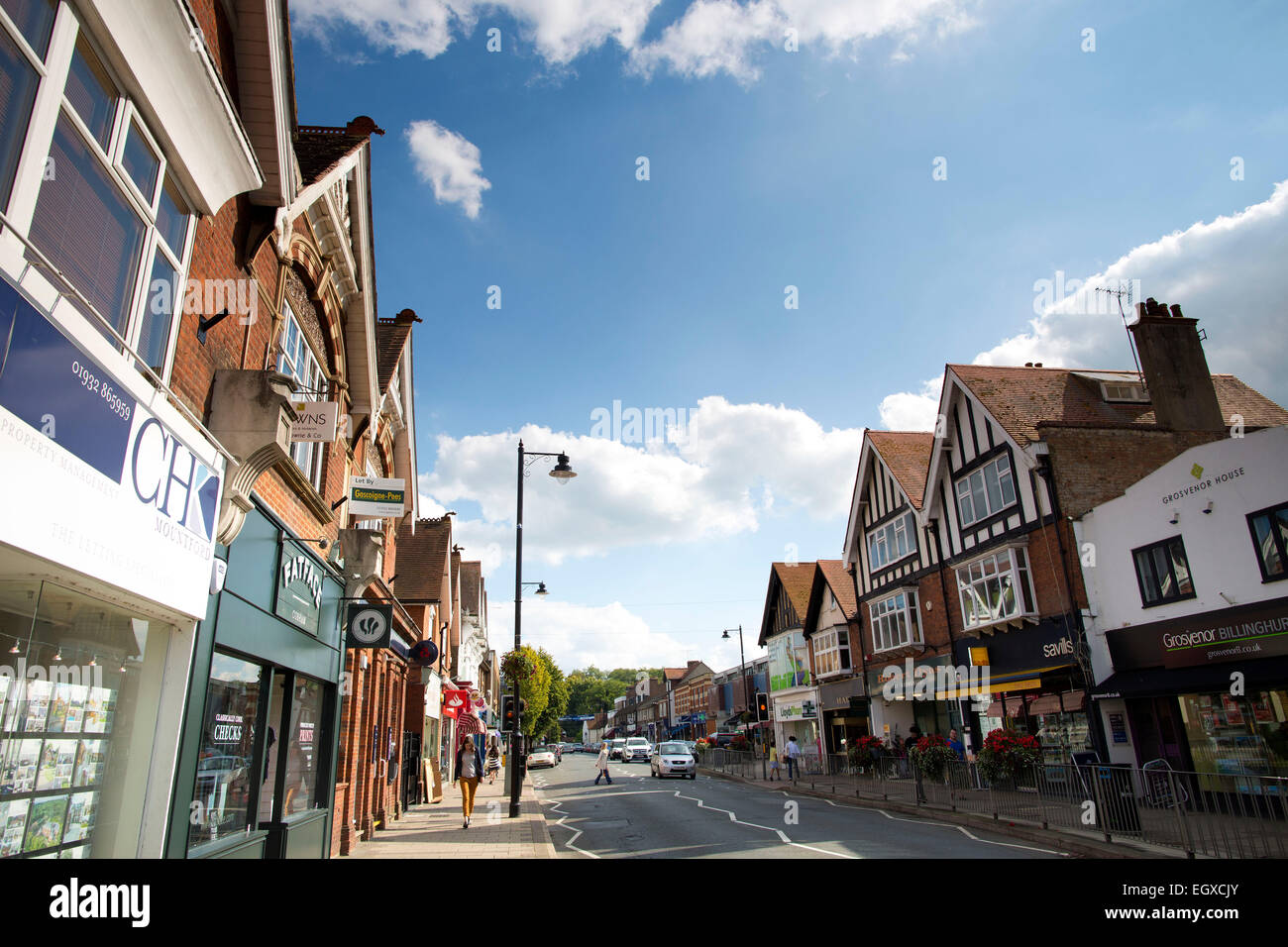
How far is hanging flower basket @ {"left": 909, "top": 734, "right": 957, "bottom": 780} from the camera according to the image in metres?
18.3

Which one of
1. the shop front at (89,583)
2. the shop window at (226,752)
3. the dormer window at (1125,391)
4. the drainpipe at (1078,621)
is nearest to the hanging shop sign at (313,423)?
the shop front at (89,583)

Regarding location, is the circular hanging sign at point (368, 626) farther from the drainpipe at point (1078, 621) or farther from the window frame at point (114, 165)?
the drainpipe at point (1078, 621)

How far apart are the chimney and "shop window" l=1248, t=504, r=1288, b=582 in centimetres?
737

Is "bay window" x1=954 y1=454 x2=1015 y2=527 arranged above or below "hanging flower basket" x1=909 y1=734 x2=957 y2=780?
above

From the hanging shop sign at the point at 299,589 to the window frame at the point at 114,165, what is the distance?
335 cm

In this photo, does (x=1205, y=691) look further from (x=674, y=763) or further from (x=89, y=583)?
(x=674, y=763)

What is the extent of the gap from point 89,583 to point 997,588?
22979mm

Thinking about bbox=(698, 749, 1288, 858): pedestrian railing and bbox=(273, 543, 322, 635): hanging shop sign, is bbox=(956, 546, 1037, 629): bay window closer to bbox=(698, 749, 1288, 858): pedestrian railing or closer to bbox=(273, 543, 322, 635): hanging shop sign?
bbox=(698, 749, 1288, 858): pedestrian railing

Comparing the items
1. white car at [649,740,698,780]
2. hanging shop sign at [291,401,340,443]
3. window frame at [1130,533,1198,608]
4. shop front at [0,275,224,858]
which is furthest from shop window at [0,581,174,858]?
white car at [649,740,698,780]

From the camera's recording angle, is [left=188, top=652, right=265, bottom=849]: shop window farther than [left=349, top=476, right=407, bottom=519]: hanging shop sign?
No

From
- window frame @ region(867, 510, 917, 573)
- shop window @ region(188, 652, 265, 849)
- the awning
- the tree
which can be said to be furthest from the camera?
the tree

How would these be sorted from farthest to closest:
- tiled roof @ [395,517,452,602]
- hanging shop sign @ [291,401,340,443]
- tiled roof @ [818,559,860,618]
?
tiled roof @ [818,559,860,618]
tiled roof @ [395,517,452,602]
hanging shop sign @ [291,401,340,443]
